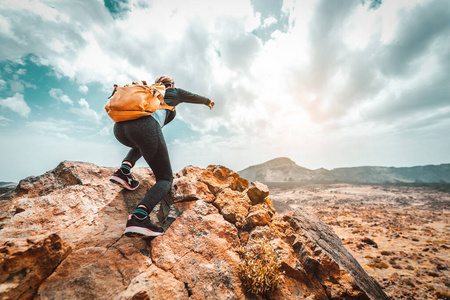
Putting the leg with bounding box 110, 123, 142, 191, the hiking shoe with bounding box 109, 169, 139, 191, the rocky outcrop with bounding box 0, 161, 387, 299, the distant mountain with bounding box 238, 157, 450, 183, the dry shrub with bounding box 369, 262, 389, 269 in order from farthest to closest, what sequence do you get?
the distant mountain with bounding box 238, 157, 450, 183, the dry shrub with bounding box 369, 262, 389, 269, the hiking shoe with bounding box 109, 169, 139, 191, the leg with bounding box 110, 123, 142, 191, the rocky outcrop with bounding box 0, 161, 387, 299

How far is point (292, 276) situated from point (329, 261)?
0.81 m

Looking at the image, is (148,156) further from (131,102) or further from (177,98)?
(177,98)

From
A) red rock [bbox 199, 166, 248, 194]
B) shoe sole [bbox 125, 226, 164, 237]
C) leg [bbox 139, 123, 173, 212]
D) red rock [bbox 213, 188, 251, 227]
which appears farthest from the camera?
red rock [bbox 199, 166, 248, 194]

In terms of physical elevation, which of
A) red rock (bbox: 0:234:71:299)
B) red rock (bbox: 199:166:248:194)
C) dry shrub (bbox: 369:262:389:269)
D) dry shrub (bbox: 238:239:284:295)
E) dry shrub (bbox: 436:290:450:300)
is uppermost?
red rock (bbox: 199:166:248:194)

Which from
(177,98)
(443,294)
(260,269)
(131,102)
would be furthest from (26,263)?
(443,294)

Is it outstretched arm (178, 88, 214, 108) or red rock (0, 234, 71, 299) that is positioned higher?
outstretched arm (178, 88, 214, 108)

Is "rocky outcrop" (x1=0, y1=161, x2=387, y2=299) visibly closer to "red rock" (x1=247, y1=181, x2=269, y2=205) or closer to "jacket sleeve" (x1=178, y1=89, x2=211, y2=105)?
"red rock" (x1=247, y1=181, x2=269, y2=205)

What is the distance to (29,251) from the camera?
1.86m

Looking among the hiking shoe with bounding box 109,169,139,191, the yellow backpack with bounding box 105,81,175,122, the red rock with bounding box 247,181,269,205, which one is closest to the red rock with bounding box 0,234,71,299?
the hiking shoe with bounding box 109,169,139,191

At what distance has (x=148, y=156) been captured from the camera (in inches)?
102

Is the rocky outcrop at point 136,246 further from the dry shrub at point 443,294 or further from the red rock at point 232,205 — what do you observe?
the dry shrub at point 443,294

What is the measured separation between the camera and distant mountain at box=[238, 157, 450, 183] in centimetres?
10038

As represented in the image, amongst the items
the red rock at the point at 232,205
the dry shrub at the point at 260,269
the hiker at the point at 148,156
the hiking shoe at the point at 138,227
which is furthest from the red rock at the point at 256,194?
the hiking shoe at the point at 138,227

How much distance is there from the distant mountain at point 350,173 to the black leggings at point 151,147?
10082cm
